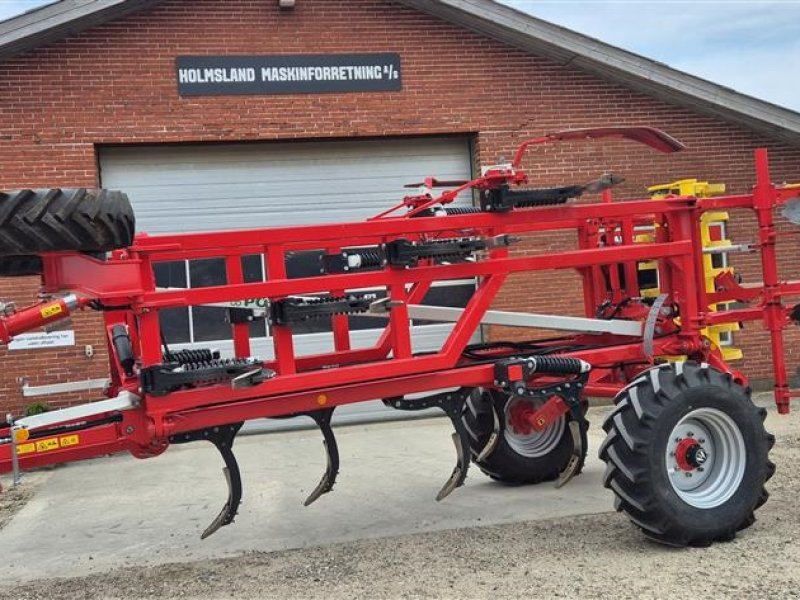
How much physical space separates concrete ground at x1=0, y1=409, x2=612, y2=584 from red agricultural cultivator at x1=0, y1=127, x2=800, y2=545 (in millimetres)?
549

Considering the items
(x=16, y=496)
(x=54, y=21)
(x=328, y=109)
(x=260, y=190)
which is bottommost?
(x=16, y=496)

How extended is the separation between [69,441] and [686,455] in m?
3.54

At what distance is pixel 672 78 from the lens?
37.3 feet

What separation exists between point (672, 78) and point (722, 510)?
8.05 metres

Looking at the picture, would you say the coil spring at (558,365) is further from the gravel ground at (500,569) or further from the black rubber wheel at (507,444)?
the black rubber wheel at (507,444)

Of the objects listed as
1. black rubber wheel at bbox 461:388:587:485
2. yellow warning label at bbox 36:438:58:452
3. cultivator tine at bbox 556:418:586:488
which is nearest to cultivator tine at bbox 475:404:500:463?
black rubber wheel at bbox 461:388:587:485

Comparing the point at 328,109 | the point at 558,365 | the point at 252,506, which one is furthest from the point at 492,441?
the point at 328,109

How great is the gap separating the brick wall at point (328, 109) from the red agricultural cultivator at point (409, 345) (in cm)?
534

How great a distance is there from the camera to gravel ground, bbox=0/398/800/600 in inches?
168

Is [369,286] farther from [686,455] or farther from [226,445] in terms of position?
[686,455]

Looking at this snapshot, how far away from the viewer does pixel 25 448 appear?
4.31m

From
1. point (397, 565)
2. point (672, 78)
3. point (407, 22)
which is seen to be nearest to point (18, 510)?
point (397, 565)

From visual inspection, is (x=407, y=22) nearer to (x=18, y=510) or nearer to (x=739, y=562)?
(x=18, y=510)

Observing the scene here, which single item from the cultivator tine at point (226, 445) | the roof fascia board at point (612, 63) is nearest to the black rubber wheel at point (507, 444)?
the cultivator tine at point (226, 445)
